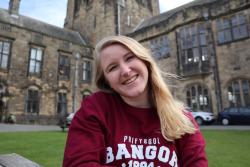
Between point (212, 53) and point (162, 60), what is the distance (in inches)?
176

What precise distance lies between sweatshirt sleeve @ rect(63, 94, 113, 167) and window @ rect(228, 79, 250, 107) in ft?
51.1

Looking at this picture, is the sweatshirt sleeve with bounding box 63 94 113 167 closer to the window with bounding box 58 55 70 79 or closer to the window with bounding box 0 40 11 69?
the window with bounding box 0 40 11 69

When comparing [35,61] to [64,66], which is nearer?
[35,61]

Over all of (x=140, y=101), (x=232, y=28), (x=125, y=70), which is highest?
(x=232, y=28)

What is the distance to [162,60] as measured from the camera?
63.7 feet

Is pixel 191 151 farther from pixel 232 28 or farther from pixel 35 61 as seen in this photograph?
pixel 35 61

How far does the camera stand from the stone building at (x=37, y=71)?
57.3 ft

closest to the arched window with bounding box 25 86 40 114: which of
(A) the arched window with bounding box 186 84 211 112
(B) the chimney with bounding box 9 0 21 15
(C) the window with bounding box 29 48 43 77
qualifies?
(C) the window with bounding box 29 48 43 77

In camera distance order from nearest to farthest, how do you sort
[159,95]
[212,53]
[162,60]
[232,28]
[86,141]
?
[86,141] < [159,95] < [232,28] < [212,53] < [162,60]

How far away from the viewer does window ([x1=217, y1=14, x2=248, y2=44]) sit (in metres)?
15.3

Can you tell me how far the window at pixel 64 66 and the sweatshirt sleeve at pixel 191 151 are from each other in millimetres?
20387

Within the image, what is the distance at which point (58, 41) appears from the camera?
2083cm

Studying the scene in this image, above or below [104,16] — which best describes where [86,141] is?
below

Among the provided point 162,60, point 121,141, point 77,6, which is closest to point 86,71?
point 162,60
